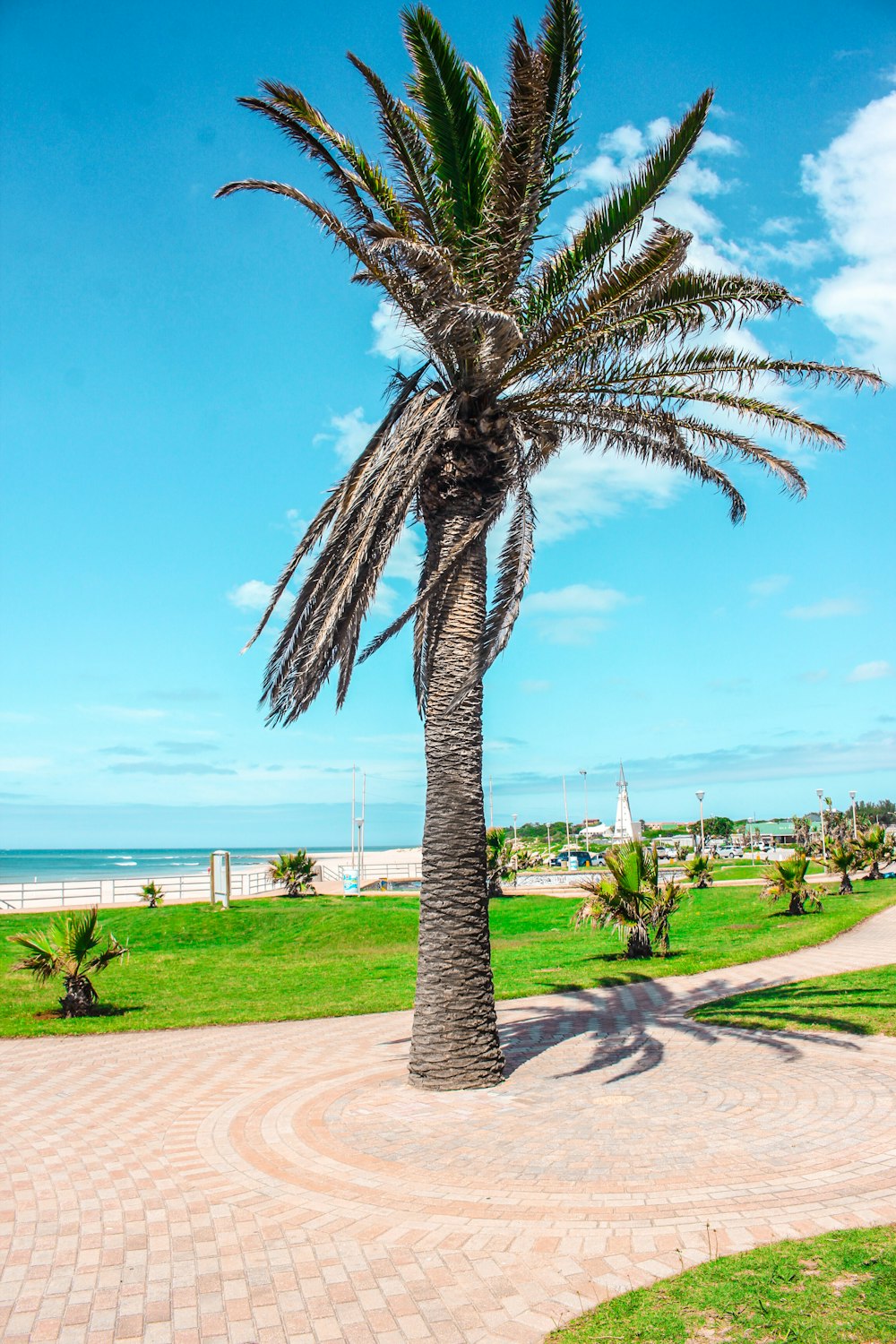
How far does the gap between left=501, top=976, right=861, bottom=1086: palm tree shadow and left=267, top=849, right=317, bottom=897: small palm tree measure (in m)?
19.7

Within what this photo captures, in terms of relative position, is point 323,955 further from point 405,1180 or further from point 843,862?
point 843,862

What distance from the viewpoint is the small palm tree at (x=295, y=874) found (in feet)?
101

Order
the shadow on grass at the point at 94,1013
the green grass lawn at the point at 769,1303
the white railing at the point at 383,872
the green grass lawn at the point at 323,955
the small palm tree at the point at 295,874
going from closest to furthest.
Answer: the green grass lawn at the point at 769,1303
the shadow on grass at the point at 94,1013
the green grass lawn at the point at 323,955
the small palm tree at the point at 295,874
the white railing at the point at 383,872

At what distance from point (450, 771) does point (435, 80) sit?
6.21 m

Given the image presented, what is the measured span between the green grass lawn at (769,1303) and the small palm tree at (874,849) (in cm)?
2999

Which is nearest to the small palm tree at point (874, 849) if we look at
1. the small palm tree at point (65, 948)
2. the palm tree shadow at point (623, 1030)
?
the palm tree shadow at point (623, 1030)

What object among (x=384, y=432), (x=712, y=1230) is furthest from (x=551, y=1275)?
(x=384, y=432)

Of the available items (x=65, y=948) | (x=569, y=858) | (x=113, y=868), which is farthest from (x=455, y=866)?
(x=113, y=868)

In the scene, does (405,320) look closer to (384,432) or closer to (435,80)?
(384,432)

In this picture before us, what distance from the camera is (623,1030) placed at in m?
9.94

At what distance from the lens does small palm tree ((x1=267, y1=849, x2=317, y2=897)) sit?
30844 mm

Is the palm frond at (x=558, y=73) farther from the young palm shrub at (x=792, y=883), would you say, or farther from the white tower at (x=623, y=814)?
the white tower at (x=623, y=814)

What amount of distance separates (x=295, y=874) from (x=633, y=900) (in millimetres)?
18278

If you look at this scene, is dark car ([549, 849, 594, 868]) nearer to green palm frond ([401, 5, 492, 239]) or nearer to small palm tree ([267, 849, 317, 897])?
small palm tree ([267, 849, 317, 897])
